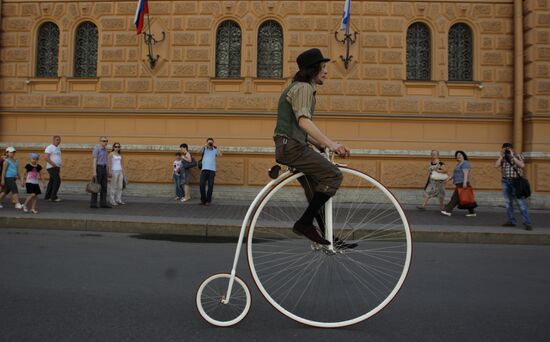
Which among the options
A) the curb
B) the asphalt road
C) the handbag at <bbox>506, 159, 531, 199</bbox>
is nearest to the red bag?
the handbag at <bbox>506, 159, 531, 199</bbox>

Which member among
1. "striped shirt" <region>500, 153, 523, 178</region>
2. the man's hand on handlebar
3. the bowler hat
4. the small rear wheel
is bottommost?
the small rear wheel

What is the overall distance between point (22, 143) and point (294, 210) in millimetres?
13333

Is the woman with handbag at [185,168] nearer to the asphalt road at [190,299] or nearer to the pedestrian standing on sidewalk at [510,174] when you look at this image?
the asphalt road at [190,299]

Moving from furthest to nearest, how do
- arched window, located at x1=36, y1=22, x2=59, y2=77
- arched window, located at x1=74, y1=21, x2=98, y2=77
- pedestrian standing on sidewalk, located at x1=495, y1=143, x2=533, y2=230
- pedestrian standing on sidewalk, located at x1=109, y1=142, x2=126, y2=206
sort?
arched window, located at x1=36, y1=22, x2=59, y2=77
arched window, located at x1=74, y1=21, x2=98, y2=77
pedestrian standing on sidewalk, located at x1=109, y1=142, x2=126, y2=206
pedestrian standing on sidewalk, located at x1=495, y1=143, x2=533, y2=230

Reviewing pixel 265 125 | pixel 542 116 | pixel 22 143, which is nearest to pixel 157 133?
pixel 265 125

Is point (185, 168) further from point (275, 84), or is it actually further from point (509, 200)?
point (509, 200)

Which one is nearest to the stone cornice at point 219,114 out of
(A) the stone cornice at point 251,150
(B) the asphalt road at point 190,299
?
(A) the stone cornice at point 251,150

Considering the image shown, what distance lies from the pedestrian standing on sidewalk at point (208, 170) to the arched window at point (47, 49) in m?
6.64

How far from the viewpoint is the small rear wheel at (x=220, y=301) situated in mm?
3633

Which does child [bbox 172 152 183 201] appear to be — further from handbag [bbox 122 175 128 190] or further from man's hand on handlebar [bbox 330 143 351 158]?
man's hand on handlebar [bbox 330 143 351 158]

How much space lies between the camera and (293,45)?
14.1 meters

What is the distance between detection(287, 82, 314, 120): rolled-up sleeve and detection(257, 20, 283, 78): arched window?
438 inches

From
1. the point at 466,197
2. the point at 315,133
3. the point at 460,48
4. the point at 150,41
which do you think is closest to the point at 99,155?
the point at 150,41

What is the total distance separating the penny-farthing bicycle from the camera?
358 centimetres
